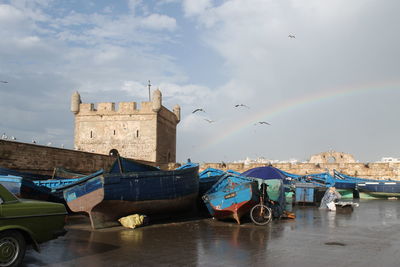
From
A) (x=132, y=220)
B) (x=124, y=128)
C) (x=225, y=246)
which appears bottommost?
(x=225, y=246)

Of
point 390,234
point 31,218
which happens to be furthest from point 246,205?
point 31,218

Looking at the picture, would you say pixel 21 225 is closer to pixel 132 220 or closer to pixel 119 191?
pixel 119 191

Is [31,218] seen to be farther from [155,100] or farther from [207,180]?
[155,100]

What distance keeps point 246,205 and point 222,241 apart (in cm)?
303

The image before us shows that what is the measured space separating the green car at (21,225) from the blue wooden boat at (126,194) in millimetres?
3662

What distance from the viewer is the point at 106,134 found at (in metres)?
37.2

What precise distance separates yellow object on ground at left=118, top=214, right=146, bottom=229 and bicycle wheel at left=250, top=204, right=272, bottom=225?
3.41 meters

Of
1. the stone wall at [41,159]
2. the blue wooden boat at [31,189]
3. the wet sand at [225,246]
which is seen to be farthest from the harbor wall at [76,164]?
the wet sand at [225,246]

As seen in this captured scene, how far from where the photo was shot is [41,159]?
1820cm

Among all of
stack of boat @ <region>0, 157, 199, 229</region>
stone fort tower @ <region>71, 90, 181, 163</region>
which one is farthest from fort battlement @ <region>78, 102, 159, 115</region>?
stack of boat @ <region>0, 157, 199, 229</region>

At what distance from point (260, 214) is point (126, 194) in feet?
13.9

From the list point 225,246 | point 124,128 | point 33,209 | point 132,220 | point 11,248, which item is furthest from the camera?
point 124,128

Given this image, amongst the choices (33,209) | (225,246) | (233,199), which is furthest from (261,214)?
(33,209)

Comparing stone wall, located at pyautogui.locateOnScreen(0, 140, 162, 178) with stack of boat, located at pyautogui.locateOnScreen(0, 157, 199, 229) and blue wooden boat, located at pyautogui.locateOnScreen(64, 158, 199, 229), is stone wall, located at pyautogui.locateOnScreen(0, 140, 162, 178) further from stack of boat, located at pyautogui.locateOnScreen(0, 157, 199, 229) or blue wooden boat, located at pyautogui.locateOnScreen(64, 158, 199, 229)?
blue wooden boat, located at pyautogui.locateOnScreen(64, 158, 199, 229)
